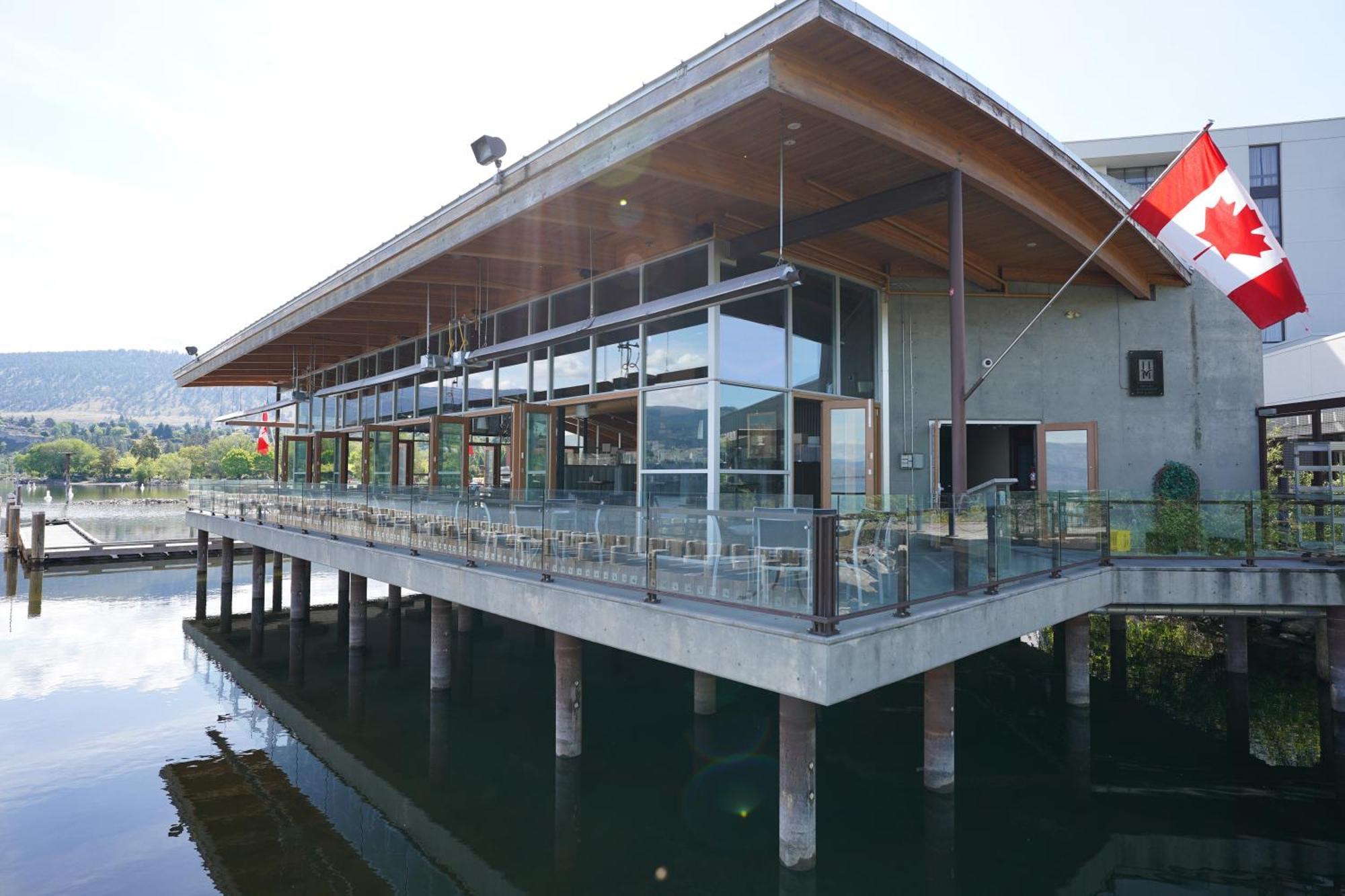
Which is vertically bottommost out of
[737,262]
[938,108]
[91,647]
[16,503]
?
[91,647]

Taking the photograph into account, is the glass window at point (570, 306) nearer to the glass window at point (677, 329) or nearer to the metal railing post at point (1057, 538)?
the glass window at point (677, 329)

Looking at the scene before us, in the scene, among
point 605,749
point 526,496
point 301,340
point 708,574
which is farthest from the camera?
point 301,340

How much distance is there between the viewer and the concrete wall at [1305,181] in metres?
32.1

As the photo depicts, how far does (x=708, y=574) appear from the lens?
6426 millimetres

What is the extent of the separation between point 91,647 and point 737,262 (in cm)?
1619

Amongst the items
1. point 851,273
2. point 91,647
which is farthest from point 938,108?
point 91,647

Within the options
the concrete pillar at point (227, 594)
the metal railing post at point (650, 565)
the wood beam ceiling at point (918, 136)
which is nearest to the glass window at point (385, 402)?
the concrete pillar at point (227, 594)

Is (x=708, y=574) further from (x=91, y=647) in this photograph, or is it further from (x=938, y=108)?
(x=91, y=647)

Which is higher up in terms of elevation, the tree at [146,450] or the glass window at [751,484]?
the tree at [146,450]

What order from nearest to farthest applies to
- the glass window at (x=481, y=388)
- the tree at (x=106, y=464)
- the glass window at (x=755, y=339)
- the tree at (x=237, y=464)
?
1. the glass window at (x=755, y=339)
2. the glass window at (x=481, y=388)
3. the tree at (x=237, y=464)
4. the tree at (x=106, y=464)

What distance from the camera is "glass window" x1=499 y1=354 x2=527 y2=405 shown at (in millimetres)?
15156

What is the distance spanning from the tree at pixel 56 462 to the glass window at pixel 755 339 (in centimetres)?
15102

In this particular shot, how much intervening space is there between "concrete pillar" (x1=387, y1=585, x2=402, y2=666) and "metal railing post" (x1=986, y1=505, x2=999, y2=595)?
1111cm

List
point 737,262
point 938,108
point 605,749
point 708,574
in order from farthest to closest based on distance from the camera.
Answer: point 737,262 < point 605,749 < point 938,108 < point 708,574
